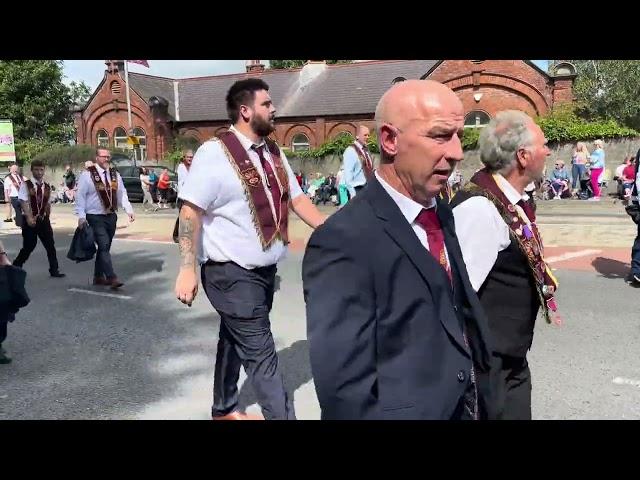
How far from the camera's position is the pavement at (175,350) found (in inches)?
165

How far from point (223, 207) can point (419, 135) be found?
1.92m

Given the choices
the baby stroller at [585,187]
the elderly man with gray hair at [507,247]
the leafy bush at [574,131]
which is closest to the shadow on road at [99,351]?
the elderly man with gray hair at [507,247]

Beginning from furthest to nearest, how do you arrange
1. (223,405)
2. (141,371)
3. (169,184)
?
1. (169,184)
2. (141,371)
3. (223,405)

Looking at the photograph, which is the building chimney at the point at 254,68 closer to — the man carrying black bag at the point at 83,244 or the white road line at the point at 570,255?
the white road line at the point at 570,255

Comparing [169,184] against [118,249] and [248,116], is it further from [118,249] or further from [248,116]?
[248,116]

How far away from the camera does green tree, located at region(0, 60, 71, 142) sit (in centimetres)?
4288

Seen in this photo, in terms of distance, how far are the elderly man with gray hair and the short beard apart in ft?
4.28

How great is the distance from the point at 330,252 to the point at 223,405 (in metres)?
2.48

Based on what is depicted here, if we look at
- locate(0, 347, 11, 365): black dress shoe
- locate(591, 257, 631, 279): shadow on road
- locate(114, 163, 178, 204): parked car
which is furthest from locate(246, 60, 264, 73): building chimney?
locate(0, 347, 11, 365): black dress shoe

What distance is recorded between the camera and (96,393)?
4488 mm

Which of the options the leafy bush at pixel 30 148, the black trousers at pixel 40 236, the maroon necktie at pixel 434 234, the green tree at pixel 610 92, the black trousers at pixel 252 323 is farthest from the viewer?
the leafy bush at pixel 30 148

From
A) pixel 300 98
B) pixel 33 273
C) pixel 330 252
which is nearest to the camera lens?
pixel 330 252

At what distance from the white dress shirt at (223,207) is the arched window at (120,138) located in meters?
41.7
